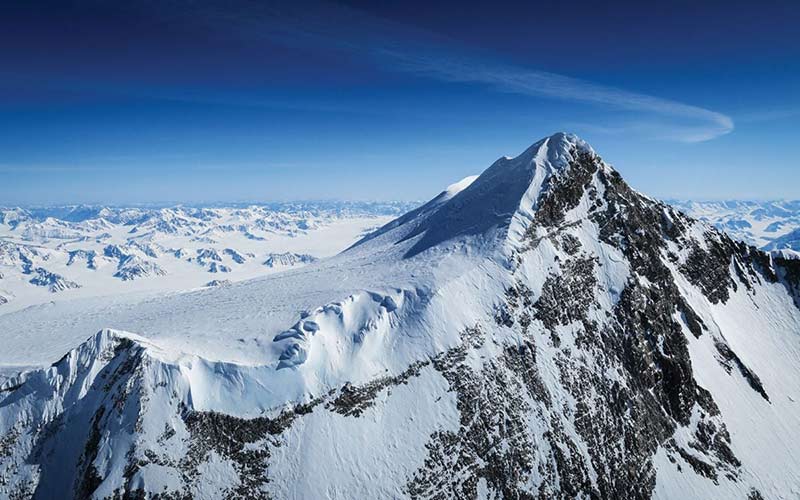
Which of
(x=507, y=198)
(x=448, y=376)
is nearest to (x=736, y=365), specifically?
(x=507, y=198)

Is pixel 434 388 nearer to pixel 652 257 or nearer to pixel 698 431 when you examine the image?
pixel 698 431

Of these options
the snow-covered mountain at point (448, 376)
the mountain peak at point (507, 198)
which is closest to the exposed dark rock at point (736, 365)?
the snow-covered mountain at point (448, 376)

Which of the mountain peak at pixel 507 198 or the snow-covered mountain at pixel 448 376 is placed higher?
the mountain peak at pixel 507 198

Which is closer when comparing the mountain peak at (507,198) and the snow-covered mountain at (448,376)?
the snow-covered mountain at (448,376)

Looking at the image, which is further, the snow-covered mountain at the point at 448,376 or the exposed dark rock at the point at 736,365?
the exposed dark rock at the point at 736,365

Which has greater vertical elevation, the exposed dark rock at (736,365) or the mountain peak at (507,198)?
the mountain peak at (507,198)

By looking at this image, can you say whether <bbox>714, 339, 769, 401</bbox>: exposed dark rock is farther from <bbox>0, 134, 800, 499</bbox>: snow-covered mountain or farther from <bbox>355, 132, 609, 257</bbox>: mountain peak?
<bbox>355, 132, 609, 257</bbox>: mountain peak

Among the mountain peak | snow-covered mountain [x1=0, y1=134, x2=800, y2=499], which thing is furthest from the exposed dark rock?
the mountain peak

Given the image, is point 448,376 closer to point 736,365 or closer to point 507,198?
point 507,198

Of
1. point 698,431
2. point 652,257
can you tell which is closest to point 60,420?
point 698,431

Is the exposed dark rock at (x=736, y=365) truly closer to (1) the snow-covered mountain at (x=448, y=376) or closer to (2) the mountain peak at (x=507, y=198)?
(1) the snow-covered mountain at (x=448, y=376)
